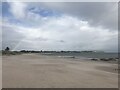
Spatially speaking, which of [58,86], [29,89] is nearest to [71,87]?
[58,86]

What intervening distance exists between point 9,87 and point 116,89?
7.29 m

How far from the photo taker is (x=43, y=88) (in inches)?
503

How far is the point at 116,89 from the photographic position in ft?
43.6

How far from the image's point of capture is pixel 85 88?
13078 mm

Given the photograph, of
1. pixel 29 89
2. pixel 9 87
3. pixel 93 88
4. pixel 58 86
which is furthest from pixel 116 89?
pixel 9 87

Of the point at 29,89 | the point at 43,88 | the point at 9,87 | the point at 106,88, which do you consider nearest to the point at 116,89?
the point at 106,88

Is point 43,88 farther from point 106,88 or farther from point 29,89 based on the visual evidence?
point 106,88

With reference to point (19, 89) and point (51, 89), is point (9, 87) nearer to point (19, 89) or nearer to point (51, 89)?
point (19, 89)

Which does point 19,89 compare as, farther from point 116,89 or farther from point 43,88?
point 116,89

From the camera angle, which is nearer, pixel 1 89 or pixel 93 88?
pixel 1 89

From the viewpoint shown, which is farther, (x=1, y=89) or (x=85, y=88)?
(x=85, y=88)

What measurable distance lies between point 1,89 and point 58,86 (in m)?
3.83

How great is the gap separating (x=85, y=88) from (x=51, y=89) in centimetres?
235

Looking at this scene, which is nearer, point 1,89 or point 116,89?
point 1,89
